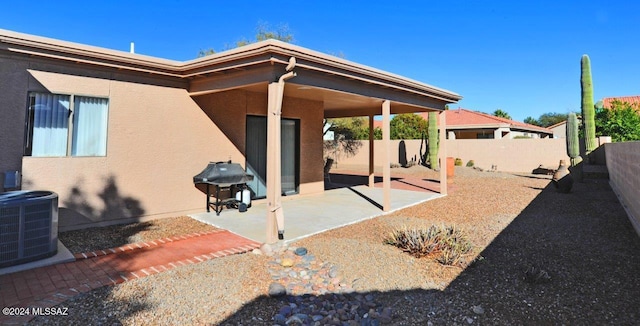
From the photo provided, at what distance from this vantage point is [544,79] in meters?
30.5

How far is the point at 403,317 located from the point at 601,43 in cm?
2233

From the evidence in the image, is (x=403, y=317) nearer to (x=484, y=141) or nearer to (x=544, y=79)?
(x=484, y=141)

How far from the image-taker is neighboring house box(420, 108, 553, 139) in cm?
2484

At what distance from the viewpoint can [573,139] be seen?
14672 millimetres

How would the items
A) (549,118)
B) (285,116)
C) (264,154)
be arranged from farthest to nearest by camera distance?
(549,118) → (285,116) → (264,154)

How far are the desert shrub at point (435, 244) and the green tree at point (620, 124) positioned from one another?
64.2ft

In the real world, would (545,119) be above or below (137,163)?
above

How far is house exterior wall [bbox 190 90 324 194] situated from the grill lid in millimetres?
981

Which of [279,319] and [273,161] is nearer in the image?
[279,319]

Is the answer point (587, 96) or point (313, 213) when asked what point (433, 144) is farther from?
→ point (313, 213)

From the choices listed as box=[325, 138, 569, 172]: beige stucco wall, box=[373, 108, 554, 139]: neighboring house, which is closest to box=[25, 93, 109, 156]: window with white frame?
box=[325, 138, 569, 172]: beige stucco wall

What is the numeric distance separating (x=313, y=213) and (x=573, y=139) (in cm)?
1384

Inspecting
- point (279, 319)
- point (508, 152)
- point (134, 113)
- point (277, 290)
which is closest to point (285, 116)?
point (134, 113)

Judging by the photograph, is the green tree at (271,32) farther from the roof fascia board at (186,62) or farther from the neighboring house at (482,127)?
the roof fascia board at (186,62)
